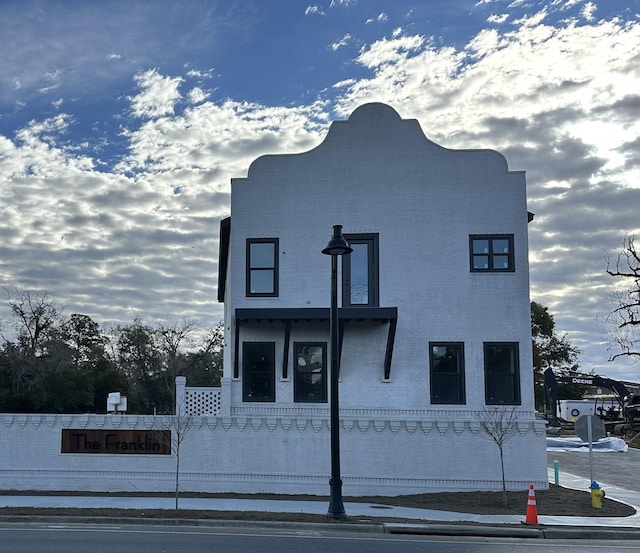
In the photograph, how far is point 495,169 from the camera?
76.1ft

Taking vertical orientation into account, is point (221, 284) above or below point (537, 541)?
above

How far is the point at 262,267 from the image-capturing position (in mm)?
23391

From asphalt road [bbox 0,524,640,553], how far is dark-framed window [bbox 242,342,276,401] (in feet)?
25.9

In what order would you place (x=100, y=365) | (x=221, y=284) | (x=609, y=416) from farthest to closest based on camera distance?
(x=609, y=416) → (x=100, y=365) → (x=221, y=284)

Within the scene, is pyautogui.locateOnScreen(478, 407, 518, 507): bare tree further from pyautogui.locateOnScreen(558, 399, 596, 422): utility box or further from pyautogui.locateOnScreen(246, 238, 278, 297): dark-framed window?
pyautogui.locateOnScreen(558, 399, 596, 422): utility box

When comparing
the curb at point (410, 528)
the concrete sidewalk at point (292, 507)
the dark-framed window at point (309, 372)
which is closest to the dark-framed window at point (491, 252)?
the dark-framed window at point (309, 372)

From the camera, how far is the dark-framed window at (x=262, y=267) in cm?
2325

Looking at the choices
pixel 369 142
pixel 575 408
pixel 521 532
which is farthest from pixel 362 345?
pixel 575 408

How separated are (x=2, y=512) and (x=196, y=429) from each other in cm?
622

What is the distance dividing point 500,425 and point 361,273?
638 cm

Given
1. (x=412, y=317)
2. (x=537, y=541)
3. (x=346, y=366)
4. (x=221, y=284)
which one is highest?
(x=221, y=284)

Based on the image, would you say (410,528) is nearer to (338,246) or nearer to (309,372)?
(338,246)

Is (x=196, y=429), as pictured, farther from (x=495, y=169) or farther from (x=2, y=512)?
(x=495, y=169)

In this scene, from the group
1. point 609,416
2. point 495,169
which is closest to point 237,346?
point 495,169
